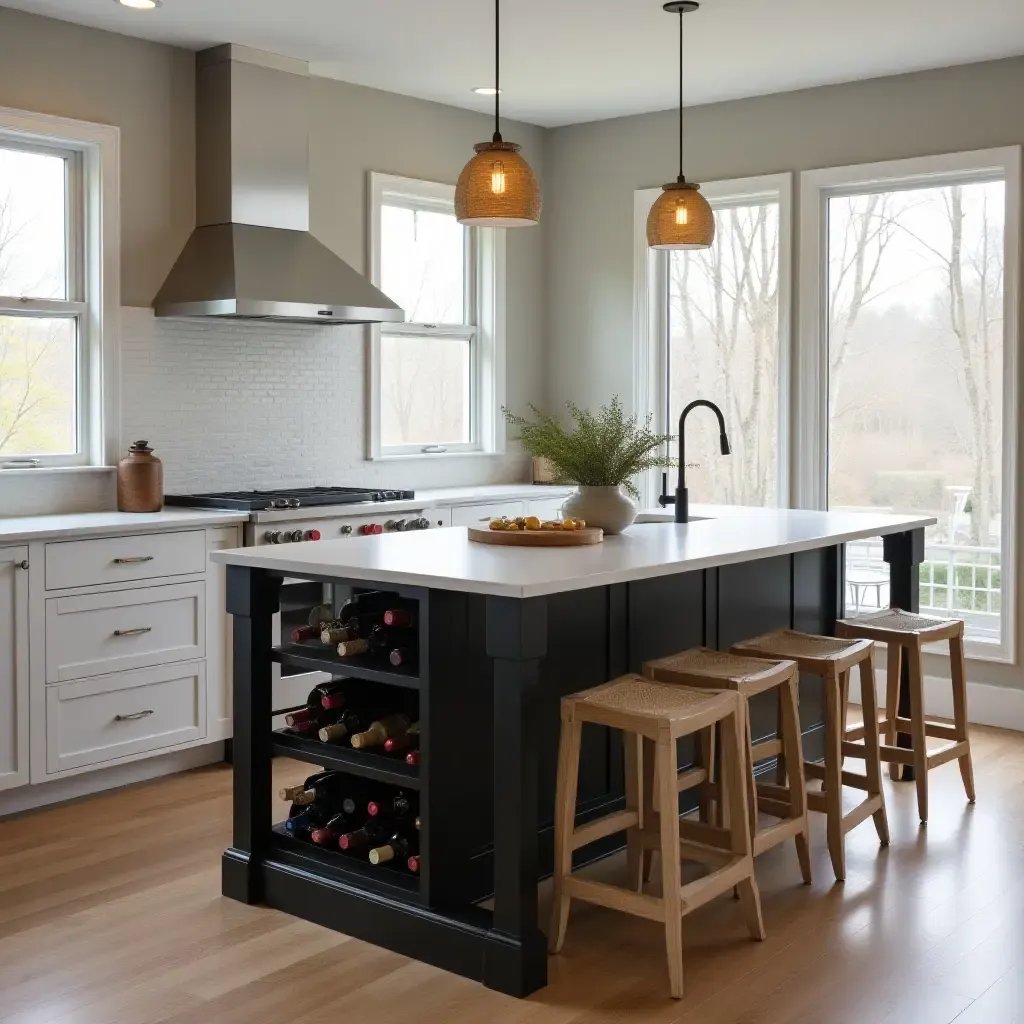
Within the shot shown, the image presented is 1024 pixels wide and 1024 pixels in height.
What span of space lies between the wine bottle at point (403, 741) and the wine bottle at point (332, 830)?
1.02 ft

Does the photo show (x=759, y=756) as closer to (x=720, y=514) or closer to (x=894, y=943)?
(x=894, y=943)

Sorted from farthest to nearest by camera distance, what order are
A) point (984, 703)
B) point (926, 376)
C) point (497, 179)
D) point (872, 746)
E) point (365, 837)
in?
point (926, 376) < point (984, 703) < point (872, 746) < point (497, 179) < point (365, 837)

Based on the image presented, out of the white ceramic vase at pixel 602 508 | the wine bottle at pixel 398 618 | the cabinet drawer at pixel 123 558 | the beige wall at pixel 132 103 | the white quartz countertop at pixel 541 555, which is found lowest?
the wine bottle at pixel 398 618

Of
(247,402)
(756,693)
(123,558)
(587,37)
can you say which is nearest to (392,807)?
(756,693)

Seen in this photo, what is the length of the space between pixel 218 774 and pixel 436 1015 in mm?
2218

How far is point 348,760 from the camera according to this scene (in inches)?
133

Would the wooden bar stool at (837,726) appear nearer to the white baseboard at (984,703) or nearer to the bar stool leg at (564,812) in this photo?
the bar stool leg at (564,812)

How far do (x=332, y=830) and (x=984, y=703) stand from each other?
329cm

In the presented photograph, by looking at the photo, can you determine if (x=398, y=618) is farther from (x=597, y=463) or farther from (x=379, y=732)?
(x=597, y=463)

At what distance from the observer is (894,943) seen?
331 cm

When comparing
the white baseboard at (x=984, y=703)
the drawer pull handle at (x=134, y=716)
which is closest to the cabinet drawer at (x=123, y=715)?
the drawer pull handle at (x=134, y=716)

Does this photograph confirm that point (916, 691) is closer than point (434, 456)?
Yes

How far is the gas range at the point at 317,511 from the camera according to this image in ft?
16.3

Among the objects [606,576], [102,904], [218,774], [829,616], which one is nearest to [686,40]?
[829,616]
